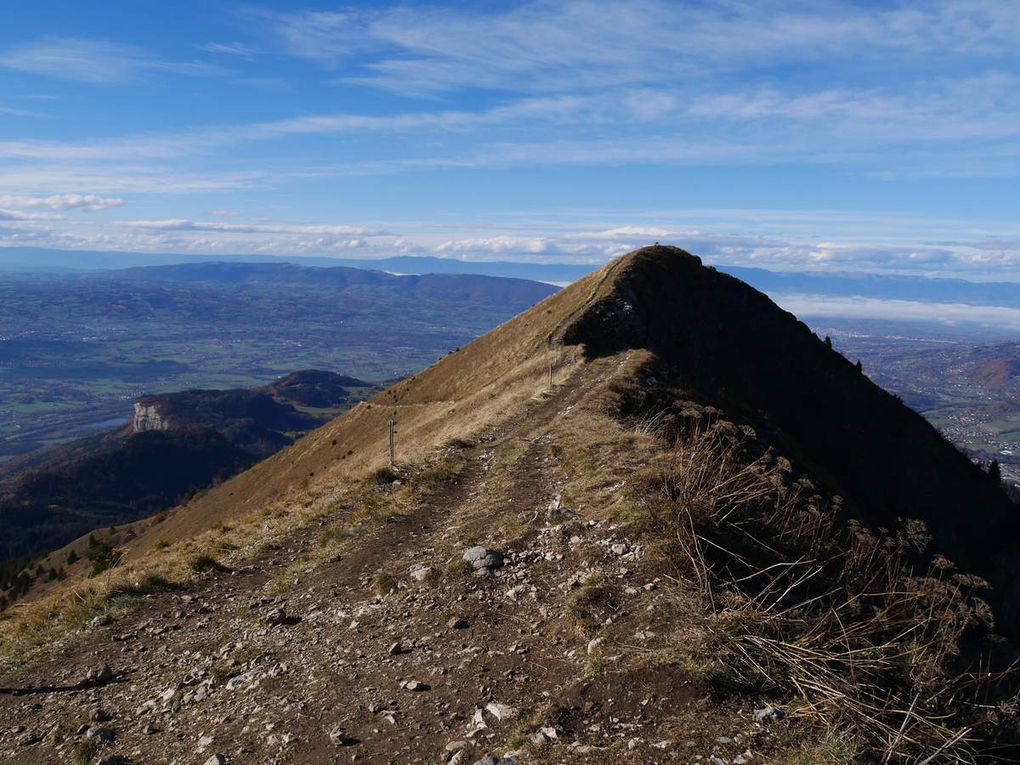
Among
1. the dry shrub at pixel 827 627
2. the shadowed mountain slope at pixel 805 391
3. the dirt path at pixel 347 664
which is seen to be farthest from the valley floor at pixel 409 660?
the shadowed mountain slope at pixel 805 391

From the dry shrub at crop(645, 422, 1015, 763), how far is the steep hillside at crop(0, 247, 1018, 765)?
0.04 m

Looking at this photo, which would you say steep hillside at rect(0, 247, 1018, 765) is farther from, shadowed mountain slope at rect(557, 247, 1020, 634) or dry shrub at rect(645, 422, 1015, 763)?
shadowed mountain slope at rect(557, 247, 1020, 634)

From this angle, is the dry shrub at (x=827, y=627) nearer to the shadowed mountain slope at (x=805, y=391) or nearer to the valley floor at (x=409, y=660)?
the valley floor at (x=409, y=660)

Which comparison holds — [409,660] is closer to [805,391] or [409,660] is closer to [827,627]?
[827,627]

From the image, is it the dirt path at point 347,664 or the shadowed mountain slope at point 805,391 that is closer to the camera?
the dirt path at point 347,664

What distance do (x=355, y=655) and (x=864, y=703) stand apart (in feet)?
23.6

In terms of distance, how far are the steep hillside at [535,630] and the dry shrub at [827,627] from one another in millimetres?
45

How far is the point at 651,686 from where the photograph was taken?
8.05m

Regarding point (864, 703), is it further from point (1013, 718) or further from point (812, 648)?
point (1013, 718)

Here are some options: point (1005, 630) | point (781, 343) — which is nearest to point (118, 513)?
point (781, 343)

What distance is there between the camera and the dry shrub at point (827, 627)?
22.4ft

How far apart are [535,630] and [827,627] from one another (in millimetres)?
4080

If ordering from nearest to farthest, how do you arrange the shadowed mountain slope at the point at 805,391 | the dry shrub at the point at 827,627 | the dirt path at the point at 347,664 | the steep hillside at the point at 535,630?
the dry shrub at the point at 827,627
the steep hillside at the point at 535,630
the dirt path at the point at 347,664
the shadowed mountain slope at the point at 805,391

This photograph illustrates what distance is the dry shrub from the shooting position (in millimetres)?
6836
